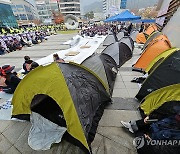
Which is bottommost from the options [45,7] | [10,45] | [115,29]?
[45,7]

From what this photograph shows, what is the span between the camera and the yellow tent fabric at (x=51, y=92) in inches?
106

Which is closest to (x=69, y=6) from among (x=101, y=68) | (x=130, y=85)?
(x=130, y=85)

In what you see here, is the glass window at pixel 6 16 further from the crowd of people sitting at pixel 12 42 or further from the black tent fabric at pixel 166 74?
the black tent fabric at pixel 166 74

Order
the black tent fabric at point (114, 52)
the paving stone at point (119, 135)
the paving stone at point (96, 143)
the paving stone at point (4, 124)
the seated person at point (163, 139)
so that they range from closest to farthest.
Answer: the seated person at point (163, 139) < the paving stone at point (96, 143) < the paving stone at point (119, 135) < the paving stone at point (4, 124) < the black tent fabric at point (114, 52)

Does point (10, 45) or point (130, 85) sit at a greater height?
point (130, 85)

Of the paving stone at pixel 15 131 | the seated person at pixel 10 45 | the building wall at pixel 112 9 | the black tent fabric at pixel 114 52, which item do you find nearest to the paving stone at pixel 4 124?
the paving stone at pixel 15 131

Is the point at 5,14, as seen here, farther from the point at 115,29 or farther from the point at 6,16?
the point at 115,29

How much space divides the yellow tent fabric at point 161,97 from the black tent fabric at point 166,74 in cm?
80

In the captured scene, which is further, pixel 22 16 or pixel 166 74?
pixel 22 16

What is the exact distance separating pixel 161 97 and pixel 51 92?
2538mm

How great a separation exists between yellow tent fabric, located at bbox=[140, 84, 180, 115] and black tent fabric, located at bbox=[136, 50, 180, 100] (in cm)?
80

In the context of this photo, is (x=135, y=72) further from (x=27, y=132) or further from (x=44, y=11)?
(x=44, y=11)

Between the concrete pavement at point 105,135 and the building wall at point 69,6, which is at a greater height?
the concrete pavement at point 105,135

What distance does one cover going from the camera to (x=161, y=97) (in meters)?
3.31
